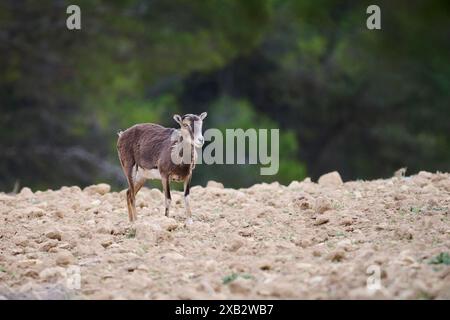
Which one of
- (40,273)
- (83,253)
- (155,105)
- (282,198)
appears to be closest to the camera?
(40,273)

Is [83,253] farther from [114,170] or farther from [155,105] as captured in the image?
[155,105]

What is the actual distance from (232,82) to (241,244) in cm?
2218

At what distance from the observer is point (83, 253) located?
830cm

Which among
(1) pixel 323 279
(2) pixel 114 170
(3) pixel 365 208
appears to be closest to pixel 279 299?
(1) pixel 323 279

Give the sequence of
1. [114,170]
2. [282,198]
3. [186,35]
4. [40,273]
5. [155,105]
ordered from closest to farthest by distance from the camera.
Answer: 1. [40,273]
2. [282,198]
3. [114,170]
4. [186,35]
5. [155,105]

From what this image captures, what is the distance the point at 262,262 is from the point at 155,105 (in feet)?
62.6

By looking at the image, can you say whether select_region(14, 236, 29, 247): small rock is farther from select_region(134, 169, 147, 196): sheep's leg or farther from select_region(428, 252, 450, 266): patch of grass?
select_region(428, 252, 450, 266): patch of grass

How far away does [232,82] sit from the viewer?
29953mm

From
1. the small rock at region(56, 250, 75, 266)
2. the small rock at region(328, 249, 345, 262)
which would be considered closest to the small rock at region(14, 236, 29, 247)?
the small rock at region(56, 250, 75, 266)

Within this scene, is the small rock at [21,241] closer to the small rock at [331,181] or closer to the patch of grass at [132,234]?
the patch of grass at [132,234]

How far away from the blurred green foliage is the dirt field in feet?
35.4

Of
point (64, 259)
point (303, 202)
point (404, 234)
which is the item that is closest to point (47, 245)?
point (64, 259)

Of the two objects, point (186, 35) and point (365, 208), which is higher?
point (186, 35)

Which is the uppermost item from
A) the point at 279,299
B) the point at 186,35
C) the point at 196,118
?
the point at 186,35
